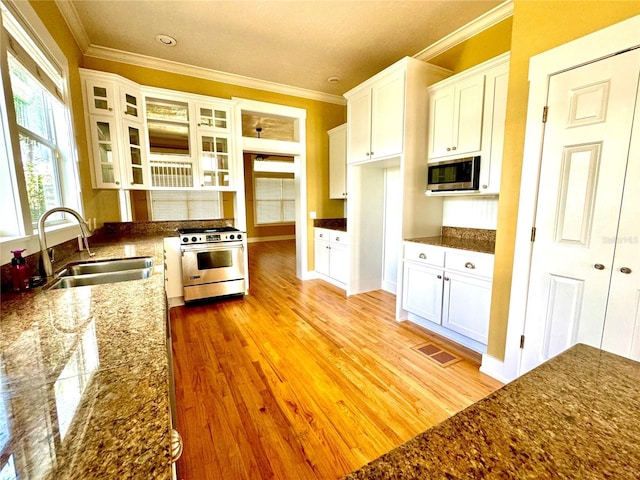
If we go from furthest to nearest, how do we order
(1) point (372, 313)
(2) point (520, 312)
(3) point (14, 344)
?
1. (1) point (372, 313)
2. (2) point (520, 312)
3. (3) point (14, 344)

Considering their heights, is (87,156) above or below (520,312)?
above

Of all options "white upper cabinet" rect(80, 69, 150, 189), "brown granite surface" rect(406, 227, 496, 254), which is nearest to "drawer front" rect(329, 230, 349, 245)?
"brown granite surface" rect(406, 227, 496, 254)

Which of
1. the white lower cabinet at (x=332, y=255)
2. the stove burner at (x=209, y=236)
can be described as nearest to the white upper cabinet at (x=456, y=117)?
the white lower cabinet at (x=332, y=255)

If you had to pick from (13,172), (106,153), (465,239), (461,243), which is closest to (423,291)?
(461,243)

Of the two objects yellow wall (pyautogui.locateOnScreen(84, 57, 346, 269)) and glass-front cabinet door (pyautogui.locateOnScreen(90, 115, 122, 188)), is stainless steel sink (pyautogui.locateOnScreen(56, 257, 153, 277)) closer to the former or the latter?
glass-front cabinet door (pyautogui.locateOnScreen(90, 115, 122, 188))

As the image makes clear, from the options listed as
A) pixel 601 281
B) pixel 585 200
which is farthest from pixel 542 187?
pixel 601 281

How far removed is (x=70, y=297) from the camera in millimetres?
1276

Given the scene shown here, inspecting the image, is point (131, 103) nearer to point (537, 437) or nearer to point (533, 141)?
point (533, 141)

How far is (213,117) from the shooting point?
3.64 meters

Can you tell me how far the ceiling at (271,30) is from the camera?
244 centimetres

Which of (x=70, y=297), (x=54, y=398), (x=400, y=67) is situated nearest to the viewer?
(x=54, y=398)

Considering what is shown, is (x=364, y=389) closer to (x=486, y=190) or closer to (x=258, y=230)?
(x=486, y=190)

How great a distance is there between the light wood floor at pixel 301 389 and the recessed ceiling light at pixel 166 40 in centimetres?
296

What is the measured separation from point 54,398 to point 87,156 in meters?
3.17
